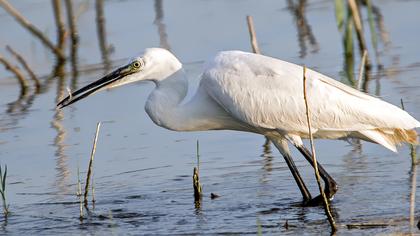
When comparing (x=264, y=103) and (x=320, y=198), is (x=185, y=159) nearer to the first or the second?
(x=264, y=103)

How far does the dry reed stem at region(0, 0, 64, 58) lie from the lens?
501 inches

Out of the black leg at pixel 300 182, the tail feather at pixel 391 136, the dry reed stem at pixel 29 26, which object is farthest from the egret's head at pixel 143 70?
the dry reed stem at pixel 29 26

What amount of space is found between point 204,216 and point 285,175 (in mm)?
1352

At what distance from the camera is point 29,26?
13.3m

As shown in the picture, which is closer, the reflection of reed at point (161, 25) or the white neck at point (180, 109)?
the white neck at point (180, 109)

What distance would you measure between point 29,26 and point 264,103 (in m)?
5.28

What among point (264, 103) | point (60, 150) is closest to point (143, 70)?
point (264, 103)

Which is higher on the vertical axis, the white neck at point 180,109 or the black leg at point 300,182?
the white neck at point 180,109

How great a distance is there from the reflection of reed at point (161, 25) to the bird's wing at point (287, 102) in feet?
18.3

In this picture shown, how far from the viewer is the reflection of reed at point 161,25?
14.6 metres

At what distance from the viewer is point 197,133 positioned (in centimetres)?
1102

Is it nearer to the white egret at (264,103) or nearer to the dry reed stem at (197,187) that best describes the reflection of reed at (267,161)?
the white egret at (264,103)

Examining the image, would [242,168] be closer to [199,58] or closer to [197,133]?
[197,133]

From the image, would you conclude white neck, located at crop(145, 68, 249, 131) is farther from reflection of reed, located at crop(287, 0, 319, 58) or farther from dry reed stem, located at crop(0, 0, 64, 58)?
reflection of reed, located at crop(287, 0, 319, 58)
